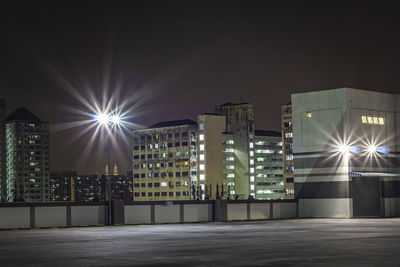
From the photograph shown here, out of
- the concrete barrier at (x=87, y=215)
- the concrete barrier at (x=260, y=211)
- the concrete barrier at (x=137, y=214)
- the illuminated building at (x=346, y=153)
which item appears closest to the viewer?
the concrete barrier at (x=87, y=215)

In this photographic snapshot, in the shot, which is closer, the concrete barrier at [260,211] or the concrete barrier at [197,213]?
the concrete barrier at [197,213]

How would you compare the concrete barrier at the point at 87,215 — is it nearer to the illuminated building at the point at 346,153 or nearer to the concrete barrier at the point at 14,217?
the concrete barrier at the point at 14,217

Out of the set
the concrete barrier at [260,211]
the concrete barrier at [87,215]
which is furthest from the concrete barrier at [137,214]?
the concrete barrier at [260,211]

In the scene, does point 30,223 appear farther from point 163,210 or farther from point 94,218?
point 163,210

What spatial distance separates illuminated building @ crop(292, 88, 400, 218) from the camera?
59688mm

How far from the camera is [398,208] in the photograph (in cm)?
6297

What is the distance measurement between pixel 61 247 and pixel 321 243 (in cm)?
975

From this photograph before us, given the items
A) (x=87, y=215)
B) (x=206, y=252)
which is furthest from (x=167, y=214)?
(x=206, y=252)

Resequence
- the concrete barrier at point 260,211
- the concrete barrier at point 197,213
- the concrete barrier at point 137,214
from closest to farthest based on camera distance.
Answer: the concrete barrier at point 137,214 < the concrete barrier at point 197,213 < the concrete barrier at point 260,211

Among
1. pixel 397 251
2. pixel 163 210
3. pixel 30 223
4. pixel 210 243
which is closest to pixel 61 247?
pixel 210 243

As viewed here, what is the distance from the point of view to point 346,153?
5938cm

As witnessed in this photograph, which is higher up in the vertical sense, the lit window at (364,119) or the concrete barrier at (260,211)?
the lit window at (364,119)

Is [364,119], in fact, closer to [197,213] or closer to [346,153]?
[346,153]

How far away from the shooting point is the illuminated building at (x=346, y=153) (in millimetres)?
59688
